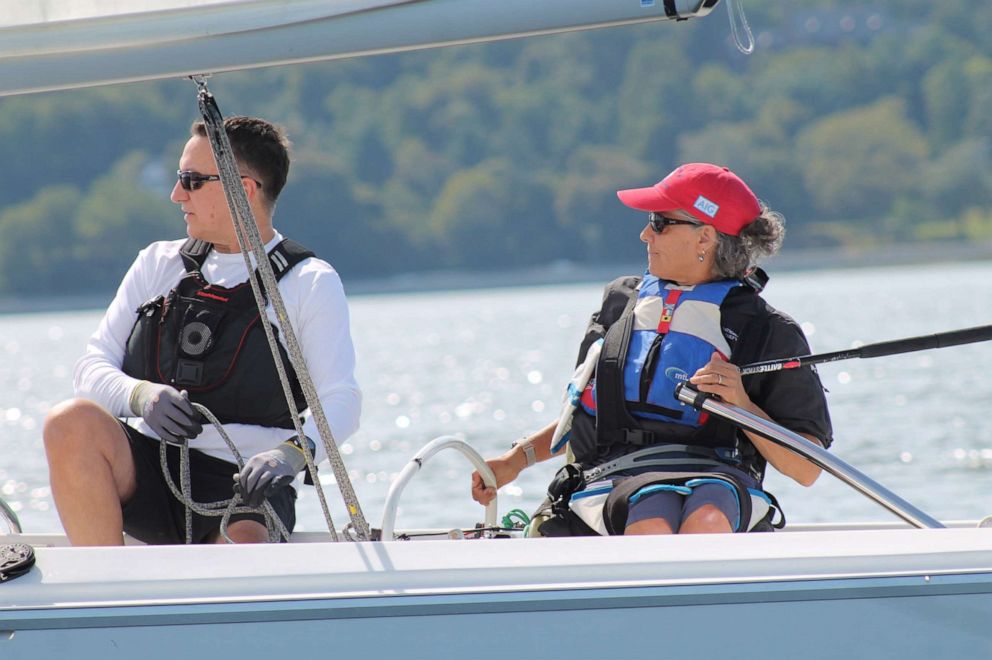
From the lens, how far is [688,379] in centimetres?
229

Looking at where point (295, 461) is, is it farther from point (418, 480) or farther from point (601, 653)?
point (418, 480)

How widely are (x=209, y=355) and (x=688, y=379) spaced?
0.80 metres

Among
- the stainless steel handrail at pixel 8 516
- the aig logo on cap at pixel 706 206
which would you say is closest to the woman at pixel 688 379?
the aig logo on cap at pixel 706 206

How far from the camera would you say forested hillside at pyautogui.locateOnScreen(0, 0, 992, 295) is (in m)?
37.6

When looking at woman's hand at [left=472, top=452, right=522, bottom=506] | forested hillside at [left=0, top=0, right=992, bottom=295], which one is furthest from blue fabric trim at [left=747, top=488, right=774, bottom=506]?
forested hillside at [left=0, top=0, right=992, bottom=295]

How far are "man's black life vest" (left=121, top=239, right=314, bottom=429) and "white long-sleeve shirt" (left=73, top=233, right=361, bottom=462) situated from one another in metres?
0.03

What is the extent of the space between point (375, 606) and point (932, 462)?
7415mm

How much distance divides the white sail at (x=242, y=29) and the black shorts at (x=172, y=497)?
716mm

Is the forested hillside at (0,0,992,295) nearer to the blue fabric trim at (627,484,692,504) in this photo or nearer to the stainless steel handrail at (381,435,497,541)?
the stainless steel handrail at (381,435,497,541)

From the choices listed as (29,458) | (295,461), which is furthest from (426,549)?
(29,458)

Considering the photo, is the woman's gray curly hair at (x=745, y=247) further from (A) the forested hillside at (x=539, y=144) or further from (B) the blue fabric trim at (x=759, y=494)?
(A) the forested hillside at (x=539, y=144)

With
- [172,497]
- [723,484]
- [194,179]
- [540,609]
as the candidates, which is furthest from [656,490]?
[194,179]

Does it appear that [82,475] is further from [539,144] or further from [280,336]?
[539,144]

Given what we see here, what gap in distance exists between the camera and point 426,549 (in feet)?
5.86
